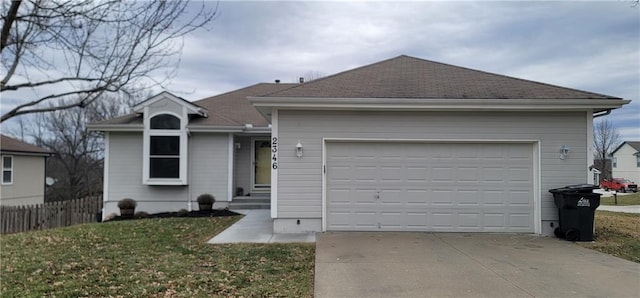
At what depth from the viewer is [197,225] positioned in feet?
36.1

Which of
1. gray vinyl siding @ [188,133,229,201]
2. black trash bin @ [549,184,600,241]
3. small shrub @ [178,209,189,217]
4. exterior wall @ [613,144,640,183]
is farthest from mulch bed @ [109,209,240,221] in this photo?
exterior wall @ [613,144,640,183]

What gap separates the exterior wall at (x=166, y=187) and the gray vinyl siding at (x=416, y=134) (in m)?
5.20

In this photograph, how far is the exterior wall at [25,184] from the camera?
19359 millimetres

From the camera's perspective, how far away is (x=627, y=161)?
46.8 metres

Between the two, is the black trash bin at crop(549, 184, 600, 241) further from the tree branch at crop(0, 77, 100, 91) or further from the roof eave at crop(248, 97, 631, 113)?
the tree branch at crop(0, 77, 100, 91)

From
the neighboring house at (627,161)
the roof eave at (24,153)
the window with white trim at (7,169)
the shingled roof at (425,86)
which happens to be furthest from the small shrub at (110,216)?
the neighboring house at (627,161)

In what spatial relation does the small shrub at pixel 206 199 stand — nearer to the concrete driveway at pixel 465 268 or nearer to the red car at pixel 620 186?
the concrete driveway at pixel 465 268

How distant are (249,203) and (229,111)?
4299 millimetres

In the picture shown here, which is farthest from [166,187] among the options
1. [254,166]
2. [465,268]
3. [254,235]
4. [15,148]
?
[15,148]

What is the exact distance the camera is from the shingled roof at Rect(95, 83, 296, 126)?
14328 mm

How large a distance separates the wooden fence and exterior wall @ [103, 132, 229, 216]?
108 cm

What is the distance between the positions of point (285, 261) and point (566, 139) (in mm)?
6839

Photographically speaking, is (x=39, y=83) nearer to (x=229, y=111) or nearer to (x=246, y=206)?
(x=246, y=206)

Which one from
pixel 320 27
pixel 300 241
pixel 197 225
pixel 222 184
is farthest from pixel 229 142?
pixel 300 241
